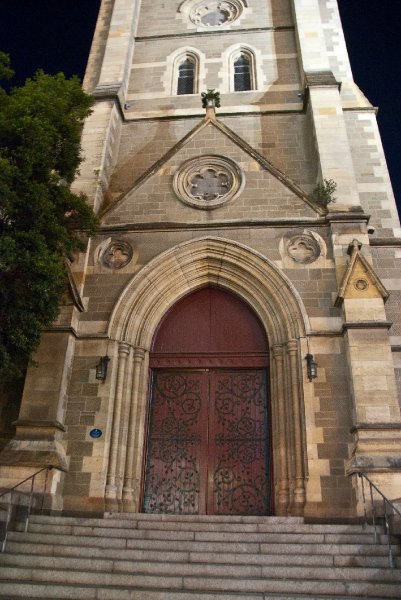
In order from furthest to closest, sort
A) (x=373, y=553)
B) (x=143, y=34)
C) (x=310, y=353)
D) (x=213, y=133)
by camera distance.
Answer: (x=143, y=34) < (x=213, y=133) < (x=310, y=353) < (x=373, y=553)

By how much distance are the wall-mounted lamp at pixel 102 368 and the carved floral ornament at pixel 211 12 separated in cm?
1293

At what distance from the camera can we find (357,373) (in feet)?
30.4

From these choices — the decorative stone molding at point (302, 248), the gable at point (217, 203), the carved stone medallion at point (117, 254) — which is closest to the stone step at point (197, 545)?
the decorative stone molding at point (302, 248)

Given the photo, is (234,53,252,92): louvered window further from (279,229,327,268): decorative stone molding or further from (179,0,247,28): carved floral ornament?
(279,229,327,268): decorative stone molding

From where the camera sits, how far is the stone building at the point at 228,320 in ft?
30.6

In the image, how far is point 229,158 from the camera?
12.7 metres

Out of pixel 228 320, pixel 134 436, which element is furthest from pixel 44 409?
pixel 228 320

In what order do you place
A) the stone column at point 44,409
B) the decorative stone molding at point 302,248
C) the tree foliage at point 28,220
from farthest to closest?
the decorative stone molding at point 302,248 → the stone column at point 44,409 → the tree foliage at point 28,220

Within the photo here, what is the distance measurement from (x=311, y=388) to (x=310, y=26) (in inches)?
472

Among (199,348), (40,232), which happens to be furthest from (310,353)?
(40,232)

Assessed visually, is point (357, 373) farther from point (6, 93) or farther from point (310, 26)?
point (310, 26)

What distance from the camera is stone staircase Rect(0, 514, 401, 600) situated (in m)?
5.86

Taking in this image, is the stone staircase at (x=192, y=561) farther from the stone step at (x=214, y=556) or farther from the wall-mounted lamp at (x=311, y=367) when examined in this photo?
the wall-mounted lamp at (x=311, y=367)

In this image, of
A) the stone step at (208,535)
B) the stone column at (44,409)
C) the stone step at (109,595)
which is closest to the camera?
the stone step at (109,595)
